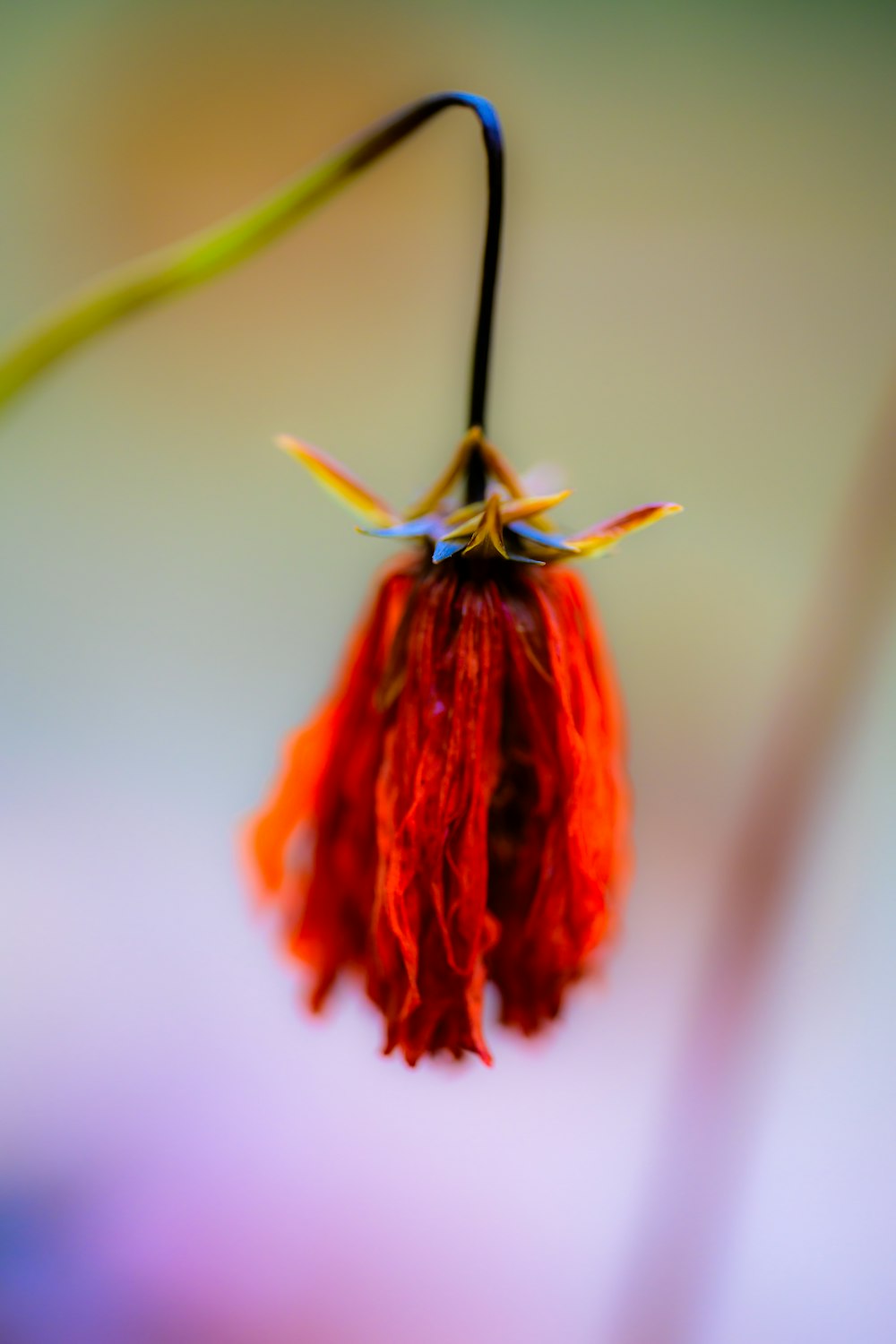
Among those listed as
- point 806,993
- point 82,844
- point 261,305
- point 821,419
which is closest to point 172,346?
point 261,305

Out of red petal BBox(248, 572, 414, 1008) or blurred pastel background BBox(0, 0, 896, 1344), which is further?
blurred pastel background BBox(0, 0, 896, 1344)

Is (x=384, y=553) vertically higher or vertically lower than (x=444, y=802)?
higher

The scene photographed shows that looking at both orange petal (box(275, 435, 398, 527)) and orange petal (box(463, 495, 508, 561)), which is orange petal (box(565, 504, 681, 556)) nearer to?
orange petal (box(463, 495, 508, 561))

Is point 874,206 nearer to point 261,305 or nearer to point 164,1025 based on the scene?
point 261,305

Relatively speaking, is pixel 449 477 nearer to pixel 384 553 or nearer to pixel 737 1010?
pixel 384 553

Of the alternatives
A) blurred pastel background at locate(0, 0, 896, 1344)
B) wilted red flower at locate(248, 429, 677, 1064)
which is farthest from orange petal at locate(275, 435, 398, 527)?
blurred pastel background at locate(0, 0, 896, 1344)

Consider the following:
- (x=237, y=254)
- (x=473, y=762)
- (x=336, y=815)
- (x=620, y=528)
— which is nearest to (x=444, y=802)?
Answer: (x=473, y=762)
